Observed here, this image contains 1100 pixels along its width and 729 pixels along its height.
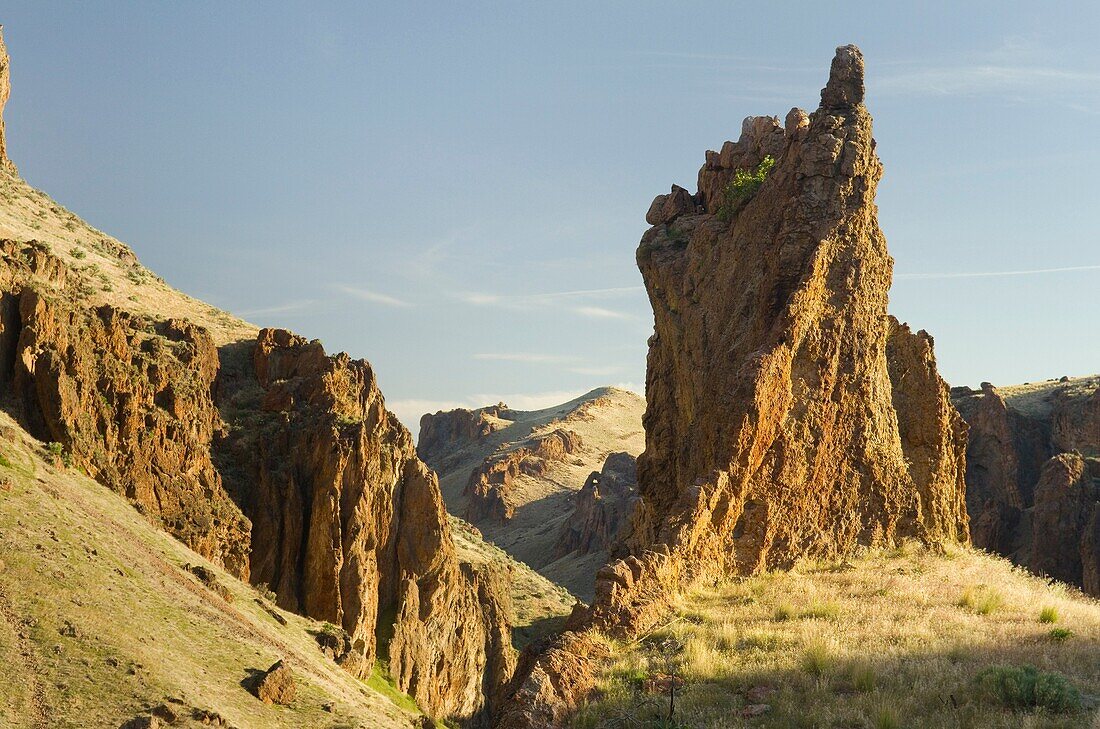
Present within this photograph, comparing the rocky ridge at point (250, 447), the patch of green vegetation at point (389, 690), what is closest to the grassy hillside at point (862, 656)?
the rocky ridge at point (250, 447)

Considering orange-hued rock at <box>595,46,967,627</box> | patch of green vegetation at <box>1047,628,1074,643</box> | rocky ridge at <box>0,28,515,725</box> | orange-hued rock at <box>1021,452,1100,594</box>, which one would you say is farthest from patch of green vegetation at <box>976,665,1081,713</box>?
orange-hued rock at <box>1021,452,1100,594</box>

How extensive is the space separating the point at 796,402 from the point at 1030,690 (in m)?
8.15

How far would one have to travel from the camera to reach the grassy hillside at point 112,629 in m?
24.8

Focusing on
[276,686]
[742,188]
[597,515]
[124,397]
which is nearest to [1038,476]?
[597,515]

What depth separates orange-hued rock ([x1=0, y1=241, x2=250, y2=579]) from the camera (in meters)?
42.4

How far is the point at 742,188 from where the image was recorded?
83.5ft

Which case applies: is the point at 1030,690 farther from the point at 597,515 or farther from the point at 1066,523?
the point at 597,515

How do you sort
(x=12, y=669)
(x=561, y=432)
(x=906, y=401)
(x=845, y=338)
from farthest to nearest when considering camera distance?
(x=561, y=432) < (x=12, y=669) < (x=906, y=401) < (x=845, y=338)

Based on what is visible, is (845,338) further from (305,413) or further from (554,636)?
(305,413)

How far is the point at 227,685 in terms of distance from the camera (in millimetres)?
30688

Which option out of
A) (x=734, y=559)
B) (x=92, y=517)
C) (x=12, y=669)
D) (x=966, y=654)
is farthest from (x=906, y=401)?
(x=92, y=517)

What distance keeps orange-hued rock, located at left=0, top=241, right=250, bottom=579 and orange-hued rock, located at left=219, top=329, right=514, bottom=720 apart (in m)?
3.21

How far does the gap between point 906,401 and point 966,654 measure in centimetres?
891

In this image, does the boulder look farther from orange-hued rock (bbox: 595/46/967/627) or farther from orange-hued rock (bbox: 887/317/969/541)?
orange-hued rock (bbox: 887/317/969/541)
